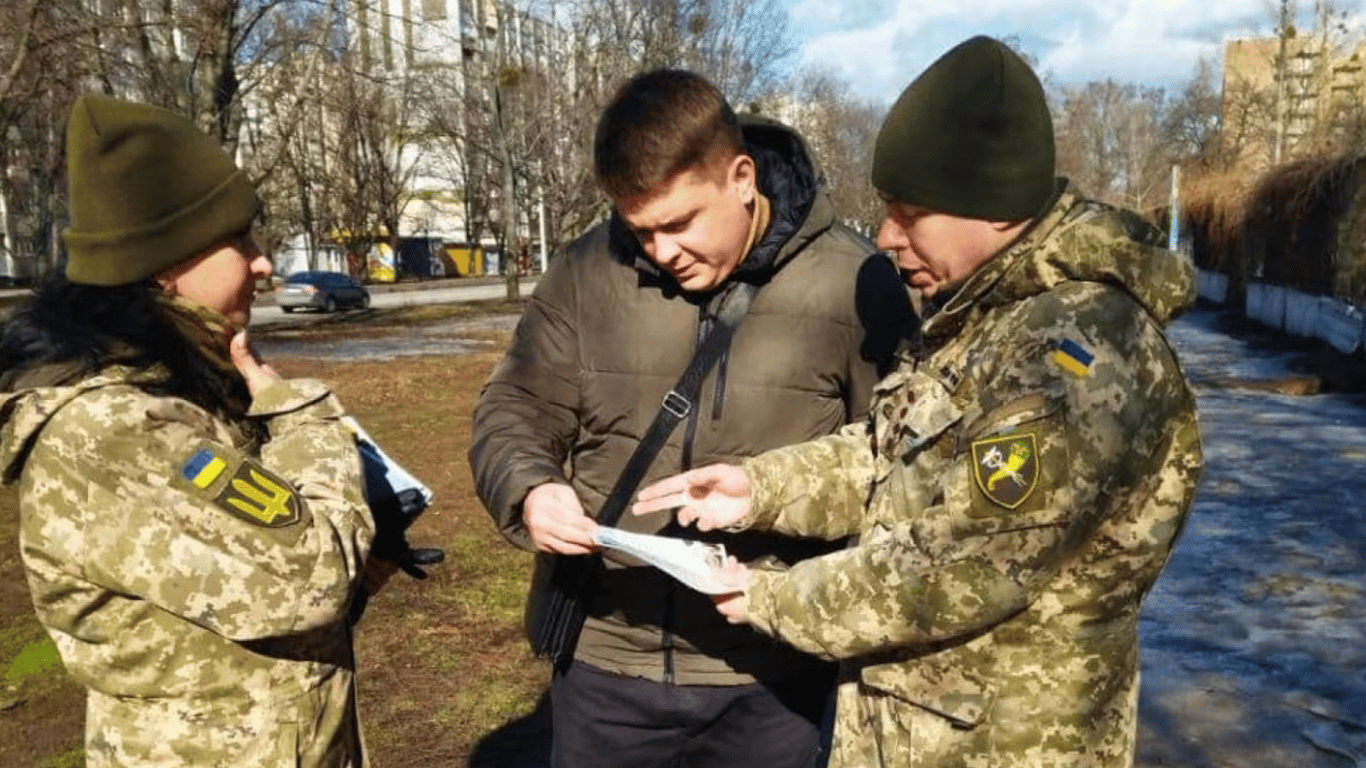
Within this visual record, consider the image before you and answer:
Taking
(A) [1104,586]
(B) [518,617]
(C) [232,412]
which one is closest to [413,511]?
(C) [232,412]

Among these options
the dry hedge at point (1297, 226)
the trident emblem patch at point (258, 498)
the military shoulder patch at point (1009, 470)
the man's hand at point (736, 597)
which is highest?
the military shoulder patch at point (1009, 470)

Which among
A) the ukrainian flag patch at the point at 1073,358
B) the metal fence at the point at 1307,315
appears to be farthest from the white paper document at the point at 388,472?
the metal fence at the point at 1307,315

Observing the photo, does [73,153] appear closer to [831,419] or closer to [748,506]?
[748,506]

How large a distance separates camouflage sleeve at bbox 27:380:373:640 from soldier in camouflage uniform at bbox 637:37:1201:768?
745 mm

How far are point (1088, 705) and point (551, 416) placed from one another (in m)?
1.29

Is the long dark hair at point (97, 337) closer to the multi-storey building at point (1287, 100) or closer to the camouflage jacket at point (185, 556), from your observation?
the camouflage jacket at point (185, 556)

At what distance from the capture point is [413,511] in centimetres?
233

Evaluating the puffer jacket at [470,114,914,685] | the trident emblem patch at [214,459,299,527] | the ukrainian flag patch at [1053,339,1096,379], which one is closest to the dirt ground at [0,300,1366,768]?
the puffer jacket at [470,114,914,685]

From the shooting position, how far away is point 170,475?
6.20 ft

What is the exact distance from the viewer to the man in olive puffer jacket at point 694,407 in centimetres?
251

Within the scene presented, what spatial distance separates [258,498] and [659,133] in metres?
1.00

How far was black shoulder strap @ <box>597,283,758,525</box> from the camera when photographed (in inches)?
98.3

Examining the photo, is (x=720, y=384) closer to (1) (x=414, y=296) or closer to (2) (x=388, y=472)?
(2) (x=388, y=472)

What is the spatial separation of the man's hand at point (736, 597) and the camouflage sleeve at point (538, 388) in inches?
23.1
